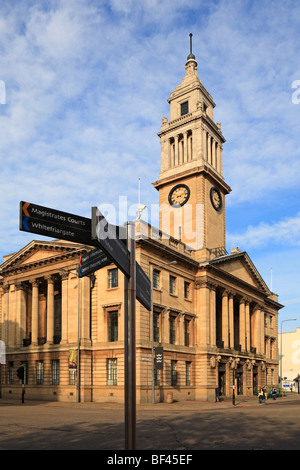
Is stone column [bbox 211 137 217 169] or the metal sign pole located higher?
stone column [bbox 211 137 217 169]

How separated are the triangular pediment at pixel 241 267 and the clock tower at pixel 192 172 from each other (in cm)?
260

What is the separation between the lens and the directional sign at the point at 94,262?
7.25 m

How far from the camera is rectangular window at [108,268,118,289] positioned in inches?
1736

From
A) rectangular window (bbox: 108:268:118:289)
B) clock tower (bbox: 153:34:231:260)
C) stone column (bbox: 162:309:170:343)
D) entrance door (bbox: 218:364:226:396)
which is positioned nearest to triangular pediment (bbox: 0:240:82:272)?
rectangular window (bbox: 108:268:118:289)

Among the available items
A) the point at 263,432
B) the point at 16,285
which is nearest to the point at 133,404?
the point at 263,432

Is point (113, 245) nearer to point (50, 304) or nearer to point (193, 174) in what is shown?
point (50, 304)

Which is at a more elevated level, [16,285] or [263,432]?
[16,285]

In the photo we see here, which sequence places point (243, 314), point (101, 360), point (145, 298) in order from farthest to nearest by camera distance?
point (243, 314)
point (101, 360)
point (145, 298)

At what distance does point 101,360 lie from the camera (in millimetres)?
43844

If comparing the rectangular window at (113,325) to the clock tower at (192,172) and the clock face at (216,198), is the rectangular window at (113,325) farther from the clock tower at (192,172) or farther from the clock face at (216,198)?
the clock face at (216,198)

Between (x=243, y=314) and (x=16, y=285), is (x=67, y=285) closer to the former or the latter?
(x=16, y=285)

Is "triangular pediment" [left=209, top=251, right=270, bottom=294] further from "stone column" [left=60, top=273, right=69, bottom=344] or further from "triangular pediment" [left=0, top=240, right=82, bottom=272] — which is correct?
"triangular pediment" [left=0, top=240, right=82, bottom=272]

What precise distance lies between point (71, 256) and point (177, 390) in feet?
56.1
